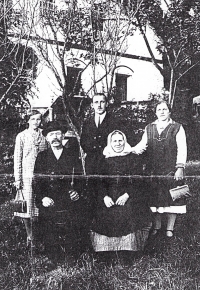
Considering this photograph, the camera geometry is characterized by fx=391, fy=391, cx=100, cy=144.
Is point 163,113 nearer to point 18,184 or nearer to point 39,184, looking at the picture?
point 39,184

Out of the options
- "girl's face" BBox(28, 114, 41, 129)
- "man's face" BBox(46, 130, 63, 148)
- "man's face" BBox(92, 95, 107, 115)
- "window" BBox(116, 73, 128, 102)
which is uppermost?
"window" BBox(116, 73, 128, 102)

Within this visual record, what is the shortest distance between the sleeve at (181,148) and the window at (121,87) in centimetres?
43

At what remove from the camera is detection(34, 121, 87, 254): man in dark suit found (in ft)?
8.05

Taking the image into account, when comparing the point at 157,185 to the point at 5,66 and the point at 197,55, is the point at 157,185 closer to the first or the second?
the point at 197,55

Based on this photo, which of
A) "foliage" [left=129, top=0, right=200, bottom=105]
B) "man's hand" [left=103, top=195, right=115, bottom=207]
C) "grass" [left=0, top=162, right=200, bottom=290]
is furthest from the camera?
"foliage" [left=129, top=0, right=200, bottom=105]

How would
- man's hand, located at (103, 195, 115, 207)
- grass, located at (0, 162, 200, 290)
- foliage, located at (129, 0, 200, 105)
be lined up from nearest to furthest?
grass, located at (0, 162, 200, 290) → man's hand, located at (103, 195, 115, 207) → foliage, located at (129, 0, 200, 105)

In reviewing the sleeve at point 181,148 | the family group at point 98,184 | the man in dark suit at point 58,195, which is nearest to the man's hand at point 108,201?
the family group at point 98,184

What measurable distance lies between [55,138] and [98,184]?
400 millimetres

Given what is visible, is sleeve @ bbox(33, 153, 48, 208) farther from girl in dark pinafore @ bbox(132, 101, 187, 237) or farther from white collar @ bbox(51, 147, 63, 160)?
girl in dark pinafore @ bbox(132, 101, 187, 237)

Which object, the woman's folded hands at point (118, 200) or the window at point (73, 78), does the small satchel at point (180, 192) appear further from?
the window at point (73, 78)

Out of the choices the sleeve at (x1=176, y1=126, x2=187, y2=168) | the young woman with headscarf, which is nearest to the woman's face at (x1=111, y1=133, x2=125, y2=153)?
the young woman with headscarf

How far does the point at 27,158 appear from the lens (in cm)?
250

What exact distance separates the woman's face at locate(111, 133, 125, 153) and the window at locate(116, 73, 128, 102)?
25 centimetres

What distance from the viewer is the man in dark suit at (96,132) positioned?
2.48 metres
